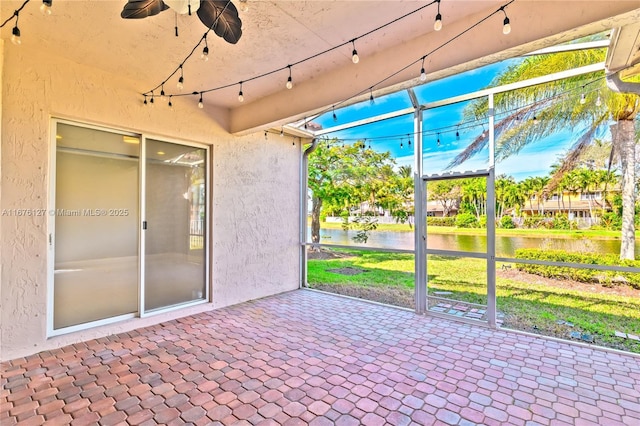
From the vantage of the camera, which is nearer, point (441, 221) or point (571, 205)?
point (571, 205)

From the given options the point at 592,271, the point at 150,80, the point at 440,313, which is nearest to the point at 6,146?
the point at 150,80

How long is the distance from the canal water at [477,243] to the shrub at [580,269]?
0.05 m

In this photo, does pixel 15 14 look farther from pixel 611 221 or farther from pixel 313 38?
pixel 611 221

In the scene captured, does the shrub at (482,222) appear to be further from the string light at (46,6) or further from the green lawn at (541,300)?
the string light at (46,6)

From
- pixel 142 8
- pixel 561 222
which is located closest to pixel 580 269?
pixel 561 222

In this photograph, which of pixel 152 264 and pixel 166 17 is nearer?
pixel 166 17

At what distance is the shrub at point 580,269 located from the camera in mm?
2988

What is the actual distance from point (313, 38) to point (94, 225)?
295 centimetres

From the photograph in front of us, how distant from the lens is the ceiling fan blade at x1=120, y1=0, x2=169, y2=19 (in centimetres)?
173

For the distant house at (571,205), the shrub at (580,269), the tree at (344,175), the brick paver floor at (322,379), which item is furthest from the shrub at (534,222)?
the tree at (344,175)

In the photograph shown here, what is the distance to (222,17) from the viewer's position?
1.95m

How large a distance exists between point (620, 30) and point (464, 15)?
1093 mm

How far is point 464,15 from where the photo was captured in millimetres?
2273

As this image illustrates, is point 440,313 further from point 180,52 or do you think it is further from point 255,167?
point 180,52
